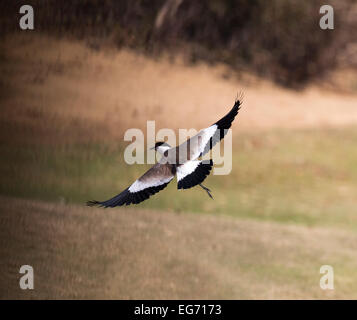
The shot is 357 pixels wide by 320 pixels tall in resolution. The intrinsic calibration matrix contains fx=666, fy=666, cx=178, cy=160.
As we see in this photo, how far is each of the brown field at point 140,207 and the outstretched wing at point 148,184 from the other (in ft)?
6.09

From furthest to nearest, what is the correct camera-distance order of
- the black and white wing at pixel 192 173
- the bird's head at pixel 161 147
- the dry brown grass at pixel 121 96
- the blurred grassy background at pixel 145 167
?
1. the dry brown grass at pixel 121 96
2. the blurred grassy background at pixel 145 167
3. the bird's head at pixel 161 147
4. the black and white wing at pixel 192 173

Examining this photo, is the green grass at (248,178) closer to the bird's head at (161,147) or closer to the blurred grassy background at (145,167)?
the blurred grassy background at (145,167)

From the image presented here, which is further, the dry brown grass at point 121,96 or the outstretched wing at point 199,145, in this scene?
the dry brown grass at point 121,96

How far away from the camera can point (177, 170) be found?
4.23m

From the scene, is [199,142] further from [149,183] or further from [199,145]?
[149,183]

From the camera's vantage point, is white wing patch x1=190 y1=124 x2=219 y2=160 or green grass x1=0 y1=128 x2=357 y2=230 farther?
green grass x1=0 y1=128 x2=357 y2=230

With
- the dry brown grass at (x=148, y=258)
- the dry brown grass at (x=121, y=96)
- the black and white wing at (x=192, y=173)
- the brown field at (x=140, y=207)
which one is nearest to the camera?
the black and white wing at (x=192, y=173)

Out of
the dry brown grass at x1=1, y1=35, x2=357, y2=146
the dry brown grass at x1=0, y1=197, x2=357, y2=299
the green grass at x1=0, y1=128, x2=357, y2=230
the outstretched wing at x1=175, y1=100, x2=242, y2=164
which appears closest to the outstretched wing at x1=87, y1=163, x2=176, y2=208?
the outstretched wing at x1=175, y1=100, x2=242, y2=164

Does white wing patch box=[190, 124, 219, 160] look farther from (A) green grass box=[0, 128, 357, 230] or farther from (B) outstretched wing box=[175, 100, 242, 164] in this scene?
(A) green grass box=[0, 128, 357, 230]

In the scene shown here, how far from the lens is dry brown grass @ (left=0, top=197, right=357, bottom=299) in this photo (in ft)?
19.9

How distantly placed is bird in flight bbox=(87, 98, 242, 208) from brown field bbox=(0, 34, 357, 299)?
1907mm

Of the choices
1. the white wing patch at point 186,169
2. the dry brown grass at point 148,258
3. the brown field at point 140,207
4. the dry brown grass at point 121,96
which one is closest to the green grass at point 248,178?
the brown field at point 140,207

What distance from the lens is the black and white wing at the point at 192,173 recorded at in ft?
13.6
